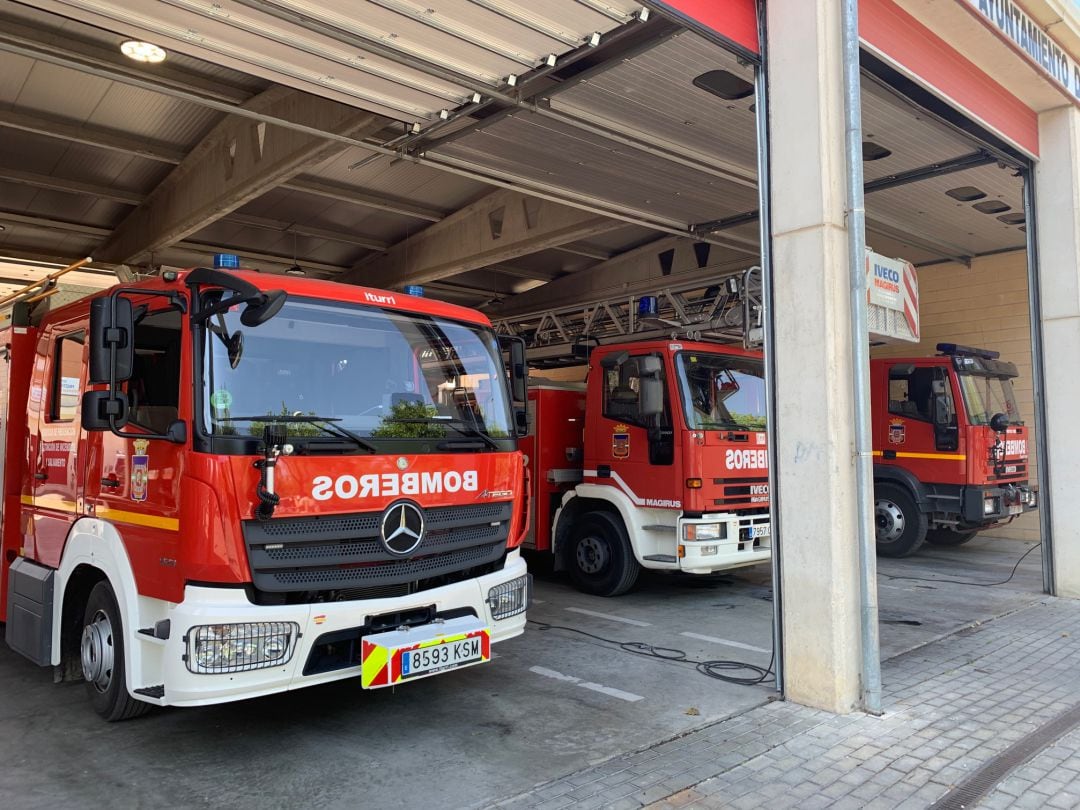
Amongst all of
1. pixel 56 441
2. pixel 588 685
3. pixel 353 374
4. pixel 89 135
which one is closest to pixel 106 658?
pixel 56 441

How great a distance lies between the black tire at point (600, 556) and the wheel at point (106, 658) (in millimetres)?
4286

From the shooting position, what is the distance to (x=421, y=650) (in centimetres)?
371

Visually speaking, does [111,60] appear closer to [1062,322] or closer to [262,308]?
[262,308]

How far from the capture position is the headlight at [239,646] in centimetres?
329

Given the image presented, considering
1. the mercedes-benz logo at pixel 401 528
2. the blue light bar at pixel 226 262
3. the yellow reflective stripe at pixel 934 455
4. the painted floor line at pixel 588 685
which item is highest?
the blue light bar at pixel 226 262

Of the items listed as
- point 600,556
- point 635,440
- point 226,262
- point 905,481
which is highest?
point 226,262

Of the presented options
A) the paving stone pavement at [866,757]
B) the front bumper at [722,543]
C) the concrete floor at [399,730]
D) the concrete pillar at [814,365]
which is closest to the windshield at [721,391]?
the front bumper at [722,543]

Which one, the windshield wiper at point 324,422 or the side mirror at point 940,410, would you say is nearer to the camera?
the windshield wiper at point 324,422

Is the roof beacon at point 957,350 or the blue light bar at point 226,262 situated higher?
the roof beacon at point 957,350

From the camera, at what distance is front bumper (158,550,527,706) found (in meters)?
3.29

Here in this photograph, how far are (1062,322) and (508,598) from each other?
20.7 ft

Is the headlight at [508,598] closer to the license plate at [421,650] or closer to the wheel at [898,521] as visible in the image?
the license plate at [421,650]

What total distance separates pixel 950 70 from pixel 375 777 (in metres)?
6.58

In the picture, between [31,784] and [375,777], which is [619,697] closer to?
[375,777]
